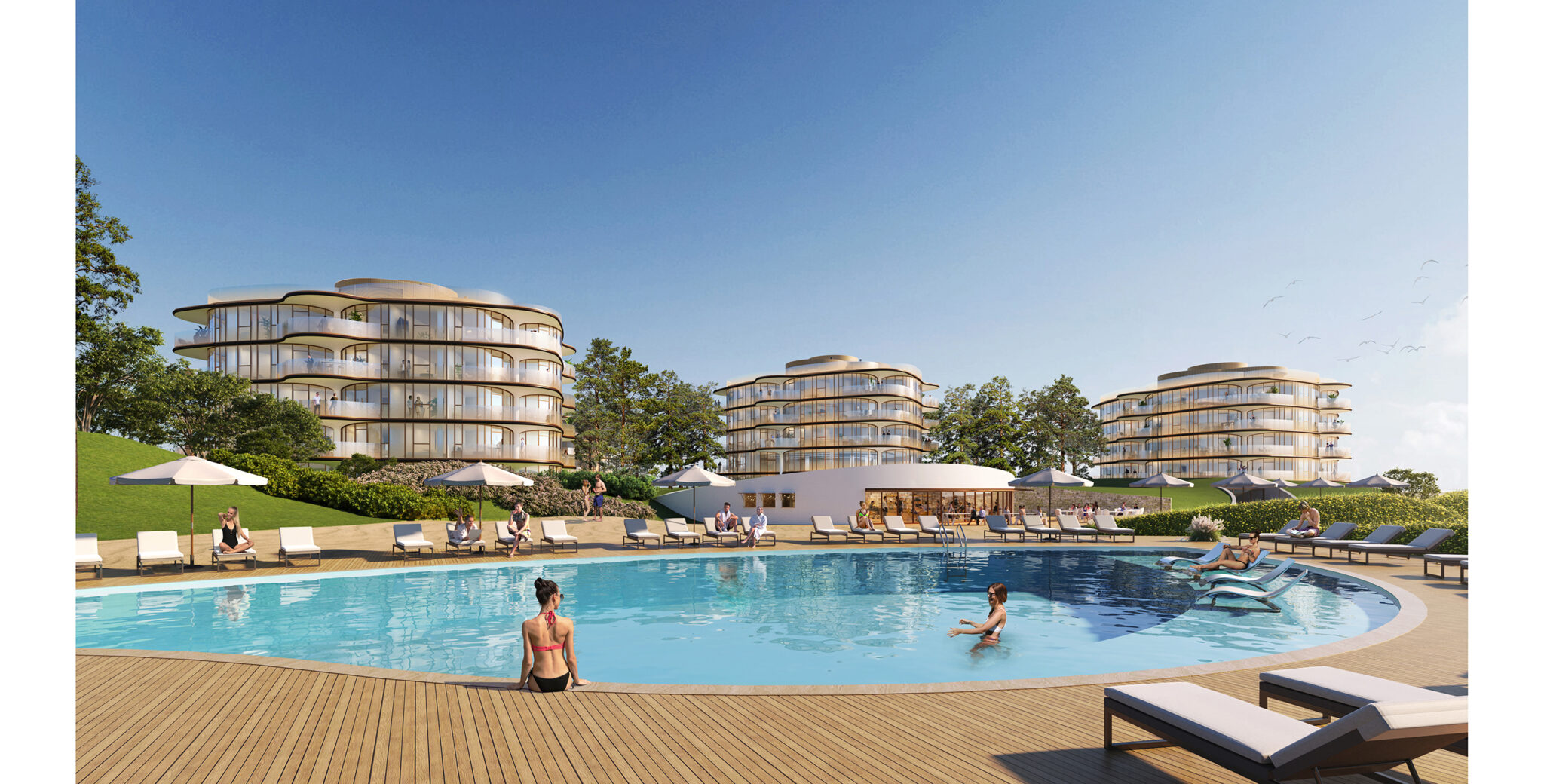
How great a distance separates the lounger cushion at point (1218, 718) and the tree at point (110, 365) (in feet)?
122

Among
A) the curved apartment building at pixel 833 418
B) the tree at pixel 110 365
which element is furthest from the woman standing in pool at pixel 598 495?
the curved apartment building at pixel 833 418

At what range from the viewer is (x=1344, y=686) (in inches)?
191

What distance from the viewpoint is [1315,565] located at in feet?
58.3

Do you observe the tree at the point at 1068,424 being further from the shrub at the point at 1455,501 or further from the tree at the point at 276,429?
the tree at the point at 276,429

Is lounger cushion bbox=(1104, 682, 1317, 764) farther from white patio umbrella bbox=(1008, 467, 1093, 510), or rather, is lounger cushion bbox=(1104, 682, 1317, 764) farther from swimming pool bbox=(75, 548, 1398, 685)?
white patio umbrella bbox=(1008, 467, 1093, 510)

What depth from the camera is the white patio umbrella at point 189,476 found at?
52.3 ft

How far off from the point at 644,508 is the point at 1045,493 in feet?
87.9

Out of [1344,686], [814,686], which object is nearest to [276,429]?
[814,686]

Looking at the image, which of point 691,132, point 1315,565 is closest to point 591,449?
point 691,132

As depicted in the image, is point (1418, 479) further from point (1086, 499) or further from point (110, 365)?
point (110, 365)

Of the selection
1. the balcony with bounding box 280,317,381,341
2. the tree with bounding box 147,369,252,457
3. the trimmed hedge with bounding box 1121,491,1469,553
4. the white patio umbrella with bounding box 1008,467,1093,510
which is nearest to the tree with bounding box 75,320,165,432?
the tree with bounding box 147,369,252,457

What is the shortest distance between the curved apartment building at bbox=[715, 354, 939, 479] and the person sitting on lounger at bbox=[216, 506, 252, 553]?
170ft

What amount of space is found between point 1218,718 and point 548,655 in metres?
5.04
